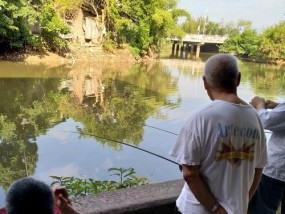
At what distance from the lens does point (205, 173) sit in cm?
144

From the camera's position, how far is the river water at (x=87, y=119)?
5.10m

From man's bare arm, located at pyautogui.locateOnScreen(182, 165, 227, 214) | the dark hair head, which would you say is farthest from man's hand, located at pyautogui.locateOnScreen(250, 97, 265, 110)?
the dark hair head

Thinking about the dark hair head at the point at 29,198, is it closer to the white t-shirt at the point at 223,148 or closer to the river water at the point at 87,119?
the white t-shirt at the point at 223,148

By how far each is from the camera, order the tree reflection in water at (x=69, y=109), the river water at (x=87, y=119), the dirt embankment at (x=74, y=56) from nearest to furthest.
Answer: the river water at (x=87, y=119), the tree reflection in water at (x=69, y=109), the dirt embankment at (x=74, y=56)

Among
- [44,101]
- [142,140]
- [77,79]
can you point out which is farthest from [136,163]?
[77,79]

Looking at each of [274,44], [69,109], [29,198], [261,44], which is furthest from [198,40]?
[29,198]

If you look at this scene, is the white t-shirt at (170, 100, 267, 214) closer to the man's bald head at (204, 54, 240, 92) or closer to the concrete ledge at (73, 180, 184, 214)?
the man's bald head at (204, 54, 240, 92)

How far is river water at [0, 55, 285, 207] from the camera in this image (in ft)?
16.7

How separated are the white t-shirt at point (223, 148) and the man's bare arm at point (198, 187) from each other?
2 cm

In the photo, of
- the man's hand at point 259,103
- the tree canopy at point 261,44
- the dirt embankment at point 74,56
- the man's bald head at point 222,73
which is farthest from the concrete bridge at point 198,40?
the man's bald head at point 222,73

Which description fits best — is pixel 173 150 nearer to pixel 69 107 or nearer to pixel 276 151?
pixel 276 151

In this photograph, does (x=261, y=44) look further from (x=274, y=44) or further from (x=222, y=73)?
(x=222, y=73)

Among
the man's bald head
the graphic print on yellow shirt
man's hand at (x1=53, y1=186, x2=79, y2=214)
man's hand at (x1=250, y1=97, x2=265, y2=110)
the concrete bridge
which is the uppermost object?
the man's bald head

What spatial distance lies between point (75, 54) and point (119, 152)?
1765cm
